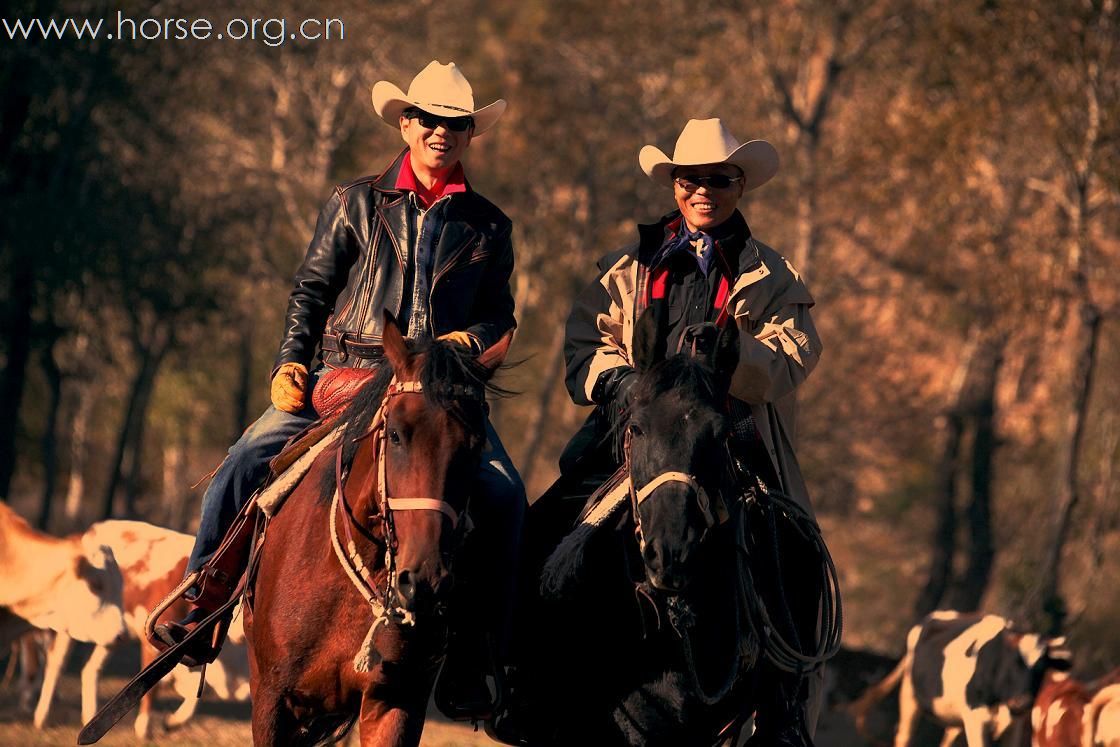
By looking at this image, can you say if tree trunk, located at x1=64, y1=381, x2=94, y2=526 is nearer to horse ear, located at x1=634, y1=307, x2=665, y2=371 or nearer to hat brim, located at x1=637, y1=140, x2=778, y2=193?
hat brim, located at x1=637, y1=140, x2=778, y2=193

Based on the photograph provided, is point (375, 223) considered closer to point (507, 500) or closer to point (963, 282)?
point (507, 500)

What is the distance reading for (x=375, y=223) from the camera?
27.5 ft

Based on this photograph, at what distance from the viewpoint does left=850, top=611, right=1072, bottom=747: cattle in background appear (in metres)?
15.2

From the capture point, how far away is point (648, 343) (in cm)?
736

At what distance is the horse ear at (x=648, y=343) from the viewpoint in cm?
737

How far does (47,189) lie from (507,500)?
19260mm

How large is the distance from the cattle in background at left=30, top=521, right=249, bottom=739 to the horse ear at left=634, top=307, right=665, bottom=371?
8.04m

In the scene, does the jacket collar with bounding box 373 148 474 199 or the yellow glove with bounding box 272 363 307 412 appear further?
the jacket collar with bounding box 373 148 474 199

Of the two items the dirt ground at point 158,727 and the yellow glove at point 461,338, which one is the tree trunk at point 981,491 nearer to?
the dirt ground at point 158,727

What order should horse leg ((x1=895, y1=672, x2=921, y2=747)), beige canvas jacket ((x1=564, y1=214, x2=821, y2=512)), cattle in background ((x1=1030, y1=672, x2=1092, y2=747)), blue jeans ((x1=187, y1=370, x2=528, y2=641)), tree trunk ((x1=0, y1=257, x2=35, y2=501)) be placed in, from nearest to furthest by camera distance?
blue jeans ((x1=187, y1=370, x2=528, y2=641)) < beige canvas jacket ((x1=564, y1=214, x2=821, y2=512)) < cattle in background ((x1=1030, y1=672, x2=1092, y2=747)) < horse leg ((x1=895, y1=672, x2=921, y2=747)) < tree trunk ((x1=0, y1=257, x2=35, y2=501))

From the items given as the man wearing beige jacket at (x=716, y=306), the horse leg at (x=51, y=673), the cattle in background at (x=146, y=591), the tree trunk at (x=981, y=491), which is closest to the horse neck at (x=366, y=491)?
the man wearing beige jacket at (x=716, y=306)

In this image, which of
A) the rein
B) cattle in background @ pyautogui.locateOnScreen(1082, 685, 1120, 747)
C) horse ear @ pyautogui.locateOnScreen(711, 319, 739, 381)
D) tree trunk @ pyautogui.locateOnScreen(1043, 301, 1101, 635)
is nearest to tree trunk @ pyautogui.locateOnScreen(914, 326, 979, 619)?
tree trunk @ pyautogui.locateOnScreen(1043, 301, 1101, 635)

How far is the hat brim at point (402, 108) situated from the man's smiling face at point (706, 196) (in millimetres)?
934

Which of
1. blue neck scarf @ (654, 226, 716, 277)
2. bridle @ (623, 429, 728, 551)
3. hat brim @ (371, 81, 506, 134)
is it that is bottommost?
bridle @ (623, 429, 728, 551)
